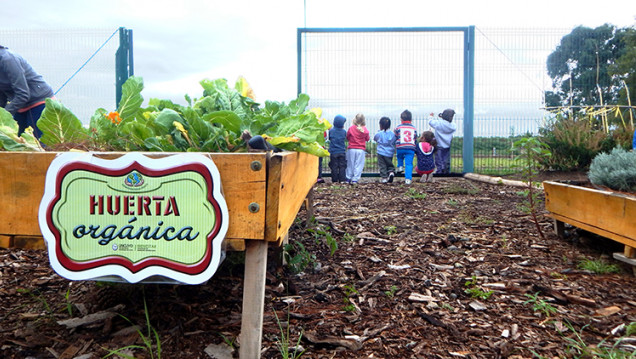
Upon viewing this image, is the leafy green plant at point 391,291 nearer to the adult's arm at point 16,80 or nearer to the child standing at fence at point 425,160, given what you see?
the adult's arm at point 16,80

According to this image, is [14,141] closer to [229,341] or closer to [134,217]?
[134,217]

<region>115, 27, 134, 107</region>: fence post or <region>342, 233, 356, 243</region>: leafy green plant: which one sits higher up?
<region>115, 27, 134, 107</region>: fence post

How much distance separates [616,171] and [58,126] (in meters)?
3.30

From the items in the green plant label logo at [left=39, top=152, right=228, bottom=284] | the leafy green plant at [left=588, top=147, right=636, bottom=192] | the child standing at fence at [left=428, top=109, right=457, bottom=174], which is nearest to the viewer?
the green plant label logo at [left=39, top=152, right=228, bottom=284]

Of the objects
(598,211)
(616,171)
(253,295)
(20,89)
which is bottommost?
(253,295)

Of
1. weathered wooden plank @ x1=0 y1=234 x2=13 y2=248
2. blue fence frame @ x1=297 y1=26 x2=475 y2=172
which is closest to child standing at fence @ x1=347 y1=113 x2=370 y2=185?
blue fence frame @ x1=297 y1=26 x2=475 y2=172

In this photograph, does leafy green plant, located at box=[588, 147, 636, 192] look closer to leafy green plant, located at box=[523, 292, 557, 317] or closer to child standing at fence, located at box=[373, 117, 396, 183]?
leafy green plant, located at box=[523, 292, 557, 317]

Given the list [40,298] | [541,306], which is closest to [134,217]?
[40,298]

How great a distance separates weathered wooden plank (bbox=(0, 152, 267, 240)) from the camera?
1.40 metres

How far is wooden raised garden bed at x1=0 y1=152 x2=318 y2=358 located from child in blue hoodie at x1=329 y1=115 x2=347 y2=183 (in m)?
7.55

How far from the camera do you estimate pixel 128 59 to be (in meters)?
7.68

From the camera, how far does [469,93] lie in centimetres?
923

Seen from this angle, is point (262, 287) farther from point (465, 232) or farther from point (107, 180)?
point (465, 232)

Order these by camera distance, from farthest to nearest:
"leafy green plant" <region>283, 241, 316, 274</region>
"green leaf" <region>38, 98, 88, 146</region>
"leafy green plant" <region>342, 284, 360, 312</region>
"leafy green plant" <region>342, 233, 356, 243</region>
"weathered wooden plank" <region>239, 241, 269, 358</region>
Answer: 1. "leafy green plant" <region>342, 233, 356, 243</region>
2. "leafy green plant" <region>283, 241, 316, 274</region>
3. "leafy green plant" <region>342, 284, 360, 312</region>
4. "green leaf" <region>38, 98, 88, 146</region>
5. "weathered wooden plank" <region>239, 241, 269, 358</region>
